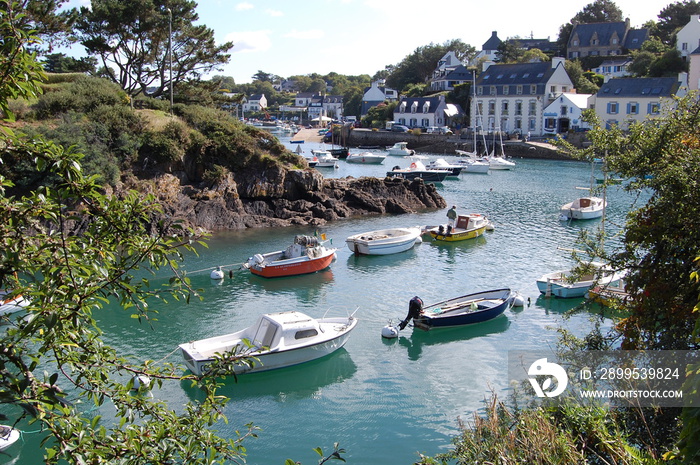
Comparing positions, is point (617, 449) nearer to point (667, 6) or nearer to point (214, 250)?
point (214, 250)

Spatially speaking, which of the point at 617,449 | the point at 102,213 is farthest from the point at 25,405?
the point at 617,449

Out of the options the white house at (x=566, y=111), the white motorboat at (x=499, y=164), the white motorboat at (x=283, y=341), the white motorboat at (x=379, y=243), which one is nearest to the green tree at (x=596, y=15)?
the white house at (x=566, y=111)

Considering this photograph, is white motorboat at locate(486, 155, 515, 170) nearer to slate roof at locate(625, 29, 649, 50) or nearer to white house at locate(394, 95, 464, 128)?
white house at locate(394, 95, 464, 128)

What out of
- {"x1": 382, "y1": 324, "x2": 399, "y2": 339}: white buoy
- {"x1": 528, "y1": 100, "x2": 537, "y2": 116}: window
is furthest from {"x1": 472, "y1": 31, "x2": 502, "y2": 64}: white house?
{"x1": 382, "y1": 324, "x2": 399, "y2": 339}: white buoy

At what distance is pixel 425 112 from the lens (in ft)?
351

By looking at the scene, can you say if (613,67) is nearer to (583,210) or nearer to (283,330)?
(583,210)

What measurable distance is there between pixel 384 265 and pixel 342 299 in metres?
5.69

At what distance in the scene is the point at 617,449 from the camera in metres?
9.41

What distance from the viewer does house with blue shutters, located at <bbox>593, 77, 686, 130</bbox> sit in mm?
77375

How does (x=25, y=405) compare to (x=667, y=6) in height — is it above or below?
below

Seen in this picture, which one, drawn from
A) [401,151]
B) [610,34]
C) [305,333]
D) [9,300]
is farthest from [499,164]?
[9,300]

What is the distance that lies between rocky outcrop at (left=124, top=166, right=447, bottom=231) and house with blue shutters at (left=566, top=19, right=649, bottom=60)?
82454 mm

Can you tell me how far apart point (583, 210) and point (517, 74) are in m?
61.1

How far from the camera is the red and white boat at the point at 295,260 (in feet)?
89.8
